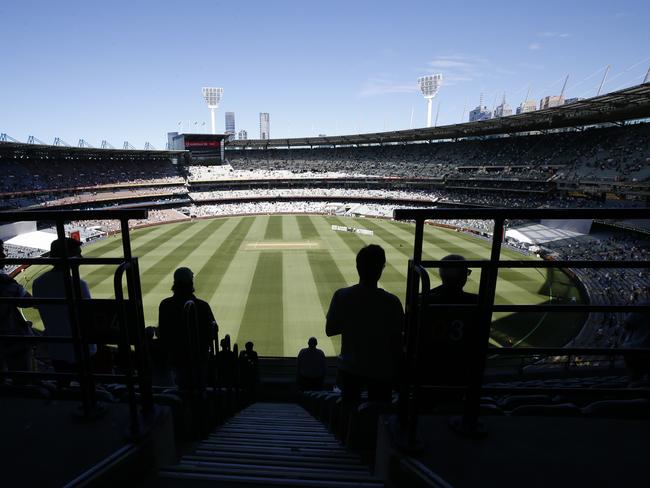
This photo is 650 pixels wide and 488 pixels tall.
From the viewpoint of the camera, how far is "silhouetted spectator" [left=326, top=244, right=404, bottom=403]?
9.20 feet

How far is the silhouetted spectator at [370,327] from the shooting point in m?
2.80

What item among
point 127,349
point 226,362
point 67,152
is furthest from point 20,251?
point 127,349

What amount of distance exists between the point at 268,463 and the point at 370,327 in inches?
46.1

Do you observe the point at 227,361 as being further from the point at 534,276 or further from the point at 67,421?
the point at 534,276

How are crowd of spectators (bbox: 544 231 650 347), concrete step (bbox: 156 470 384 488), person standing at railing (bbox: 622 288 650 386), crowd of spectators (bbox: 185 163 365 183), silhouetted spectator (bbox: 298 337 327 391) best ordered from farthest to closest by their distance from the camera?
crowd of spectators (bbox: 185 163 365 183)
crowd of spectators (bbox: 544 231 650 347)
silhouetted spectator (bbox: 298 337 327 391)
person standing at railing (bbox: 622 288 650 386)
concrete step (bbox: 156 470 384 488)

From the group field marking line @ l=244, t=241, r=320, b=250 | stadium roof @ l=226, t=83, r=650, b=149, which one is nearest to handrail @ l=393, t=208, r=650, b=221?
stadium roof @ l=226, t=83, r=650, b=149

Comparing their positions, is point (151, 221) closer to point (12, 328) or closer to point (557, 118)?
point (557, 118)

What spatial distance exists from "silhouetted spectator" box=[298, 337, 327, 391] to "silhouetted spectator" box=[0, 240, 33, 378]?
424 cm

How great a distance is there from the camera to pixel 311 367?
7.07 metres

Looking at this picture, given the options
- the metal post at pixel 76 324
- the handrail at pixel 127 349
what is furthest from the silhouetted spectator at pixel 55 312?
the handrail at pixel 127 349

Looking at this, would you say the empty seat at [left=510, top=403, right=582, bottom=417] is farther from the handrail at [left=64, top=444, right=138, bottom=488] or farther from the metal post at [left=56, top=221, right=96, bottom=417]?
the metal post at [left=56, top=221, right=96, bottom=417]

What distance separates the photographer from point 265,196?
68.8 metres

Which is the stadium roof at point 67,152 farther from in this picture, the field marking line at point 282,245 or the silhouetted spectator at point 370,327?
the silhouetted spectator at point 370,327

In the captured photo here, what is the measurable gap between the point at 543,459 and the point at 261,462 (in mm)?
1764
